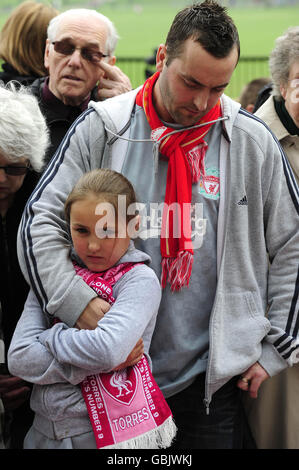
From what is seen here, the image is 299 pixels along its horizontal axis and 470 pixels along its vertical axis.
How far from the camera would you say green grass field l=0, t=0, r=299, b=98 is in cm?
1154

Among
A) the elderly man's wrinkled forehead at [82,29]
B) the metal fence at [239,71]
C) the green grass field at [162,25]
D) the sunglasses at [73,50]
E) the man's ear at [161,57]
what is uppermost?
the man's ear at [161,57]

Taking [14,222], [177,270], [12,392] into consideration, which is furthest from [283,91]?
[12,392]

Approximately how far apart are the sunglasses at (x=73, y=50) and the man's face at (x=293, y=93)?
37.9 inches

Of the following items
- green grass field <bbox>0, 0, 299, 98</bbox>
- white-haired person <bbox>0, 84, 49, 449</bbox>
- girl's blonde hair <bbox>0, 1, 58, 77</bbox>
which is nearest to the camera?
white-haired person <bbox>0, 84, 49, 449</bbox>

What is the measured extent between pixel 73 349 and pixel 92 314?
5.6 inches

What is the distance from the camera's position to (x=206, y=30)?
1999 millimetres

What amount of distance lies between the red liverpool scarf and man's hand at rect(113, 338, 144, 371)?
0.92 feet

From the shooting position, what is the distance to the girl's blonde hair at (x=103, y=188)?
1.97m

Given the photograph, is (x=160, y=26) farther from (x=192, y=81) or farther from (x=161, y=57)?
(x=192, y=81)

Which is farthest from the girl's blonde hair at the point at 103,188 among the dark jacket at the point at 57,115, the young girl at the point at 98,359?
the dark jacket at the point at 57,115

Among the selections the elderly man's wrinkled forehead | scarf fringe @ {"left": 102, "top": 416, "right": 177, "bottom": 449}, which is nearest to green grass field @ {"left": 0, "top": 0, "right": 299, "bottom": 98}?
the elderly man's wrinkled forehead

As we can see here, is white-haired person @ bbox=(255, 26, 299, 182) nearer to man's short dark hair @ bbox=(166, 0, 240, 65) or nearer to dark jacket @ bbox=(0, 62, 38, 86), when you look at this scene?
man's short dark hair @ bbox=(166, 0, 240, 65)

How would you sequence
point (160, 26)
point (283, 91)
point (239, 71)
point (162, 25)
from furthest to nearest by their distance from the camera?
point (162, 25)
point (160, 26)
point (239, 71)
point (283, 91)

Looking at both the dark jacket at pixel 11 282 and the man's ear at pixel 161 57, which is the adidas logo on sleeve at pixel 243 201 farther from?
the dark jacket at pixel 11 282
